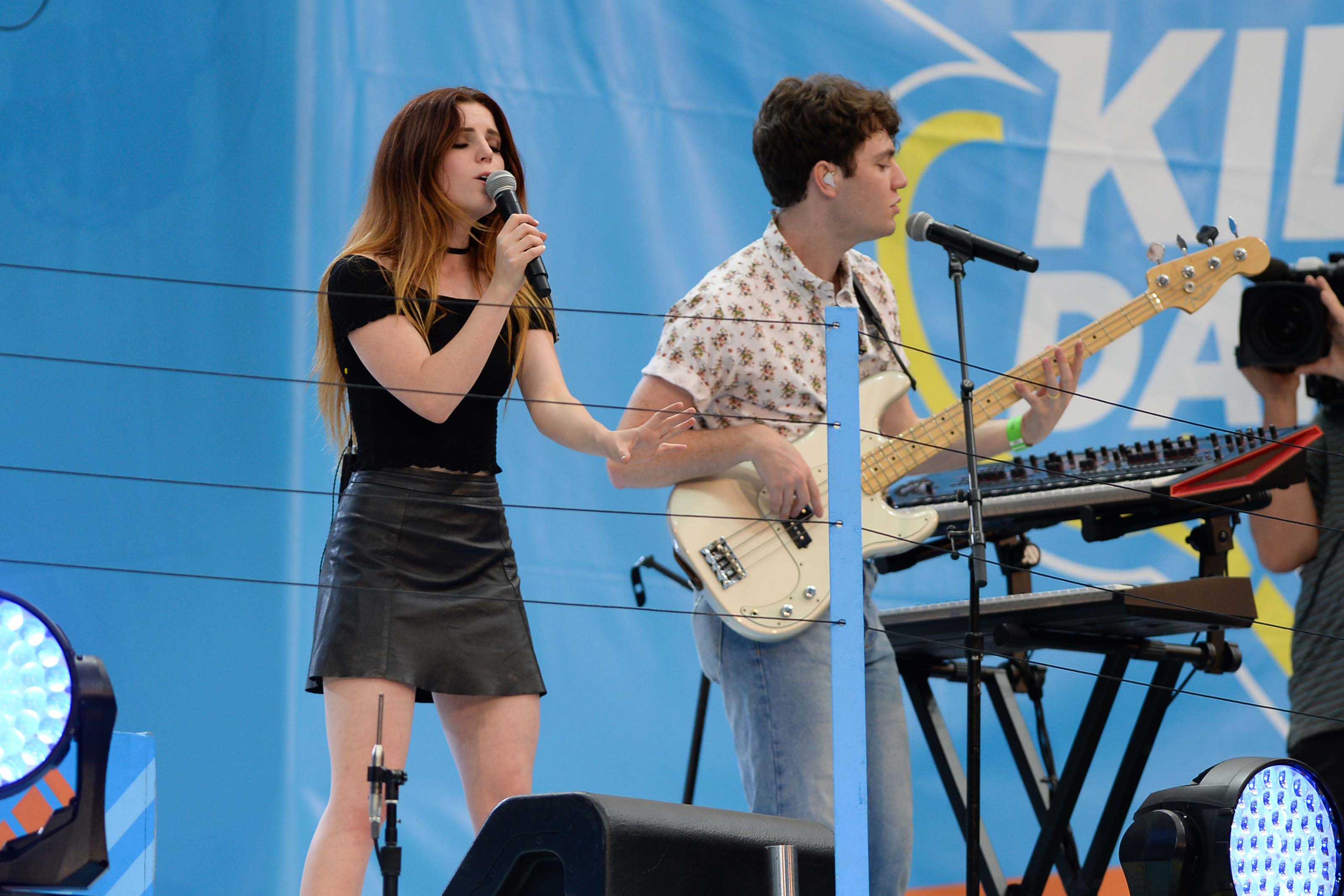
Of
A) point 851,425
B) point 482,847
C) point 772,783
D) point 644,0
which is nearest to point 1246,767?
point 851,425

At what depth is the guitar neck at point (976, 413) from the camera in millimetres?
2537

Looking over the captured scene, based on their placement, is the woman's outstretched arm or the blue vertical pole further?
the woman's outstretched arm

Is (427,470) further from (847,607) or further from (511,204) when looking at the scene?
(847,607)

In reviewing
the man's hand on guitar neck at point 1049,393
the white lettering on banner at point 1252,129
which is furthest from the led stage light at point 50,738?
the white lettering on banner at point 1252,129

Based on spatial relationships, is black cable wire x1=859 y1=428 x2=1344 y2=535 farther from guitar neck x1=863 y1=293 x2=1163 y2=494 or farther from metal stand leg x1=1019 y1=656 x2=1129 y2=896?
metal stand leg x1=1019 y1=656 x2=1129 y2=896

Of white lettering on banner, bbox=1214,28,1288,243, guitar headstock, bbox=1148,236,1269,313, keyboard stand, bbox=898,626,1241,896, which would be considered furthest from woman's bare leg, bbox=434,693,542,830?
white lettering on banner, bbox=1214,28,1288,243

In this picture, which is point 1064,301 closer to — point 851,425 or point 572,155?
point 572,155

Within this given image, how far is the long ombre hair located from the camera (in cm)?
198

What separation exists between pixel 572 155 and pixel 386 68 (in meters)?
Result: 0.43

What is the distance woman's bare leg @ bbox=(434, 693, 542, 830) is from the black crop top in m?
0.30

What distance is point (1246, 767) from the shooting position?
4.45 feet

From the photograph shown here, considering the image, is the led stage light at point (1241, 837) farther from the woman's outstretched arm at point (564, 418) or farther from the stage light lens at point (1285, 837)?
the woman's outstretched arm at point (564, 418)

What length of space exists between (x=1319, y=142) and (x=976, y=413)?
1.54m

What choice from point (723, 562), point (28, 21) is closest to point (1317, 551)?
point (723, 562)
